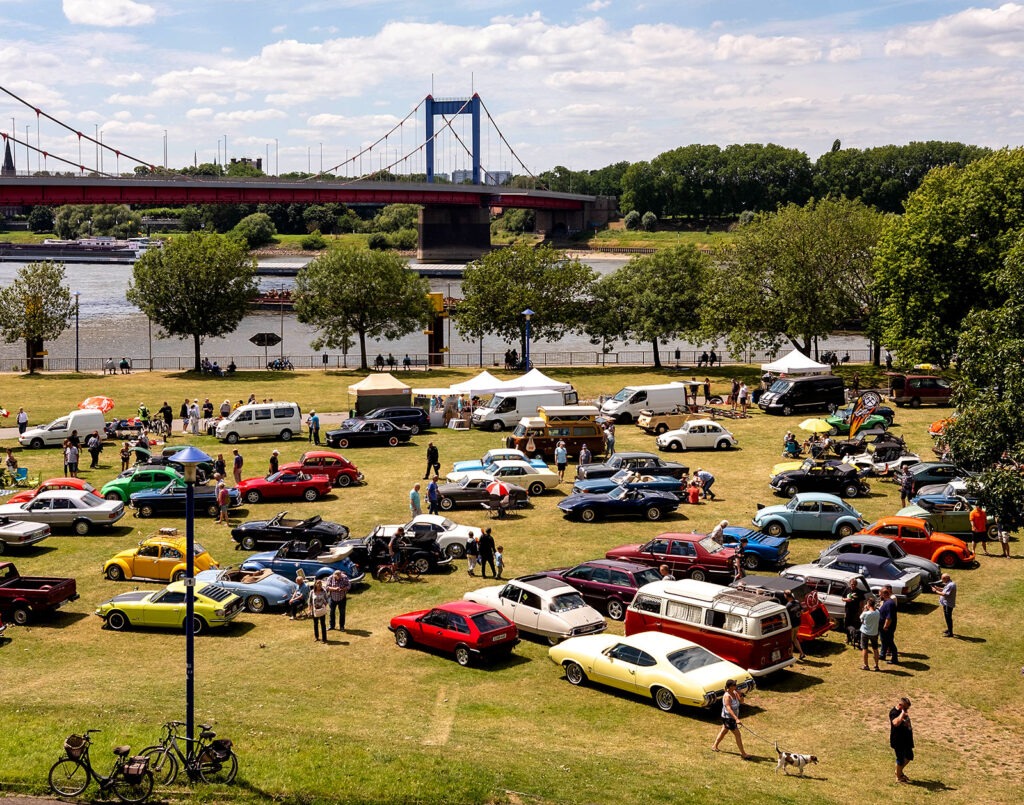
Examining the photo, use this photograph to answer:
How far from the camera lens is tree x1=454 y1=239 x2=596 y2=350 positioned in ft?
215

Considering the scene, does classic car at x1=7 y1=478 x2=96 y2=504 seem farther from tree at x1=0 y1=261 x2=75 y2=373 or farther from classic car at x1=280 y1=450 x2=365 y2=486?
tree at x1=0 y1=261 x2=75 y2=373

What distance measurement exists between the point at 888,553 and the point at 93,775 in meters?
16.8

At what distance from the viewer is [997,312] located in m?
23.8

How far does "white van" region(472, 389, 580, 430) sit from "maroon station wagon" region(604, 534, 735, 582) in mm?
19614

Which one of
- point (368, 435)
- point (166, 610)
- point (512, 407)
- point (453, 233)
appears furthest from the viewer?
point (453, 233)

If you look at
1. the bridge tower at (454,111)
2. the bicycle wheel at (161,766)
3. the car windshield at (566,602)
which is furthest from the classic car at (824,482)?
the bridge tower at (454,111)

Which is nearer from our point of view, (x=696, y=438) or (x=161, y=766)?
(x=161, y=766)

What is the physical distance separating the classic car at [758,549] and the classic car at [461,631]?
7.19m

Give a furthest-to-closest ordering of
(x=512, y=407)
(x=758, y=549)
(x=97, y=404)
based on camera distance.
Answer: (x=512, y=407)
(x=97, y=404)
(x=758, y=549)

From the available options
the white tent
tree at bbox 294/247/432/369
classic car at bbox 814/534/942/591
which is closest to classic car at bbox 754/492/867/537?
Answer: classic car at bbox 814/534/942/591

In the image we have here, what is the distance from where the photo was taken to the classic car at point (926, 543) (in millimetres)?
25766

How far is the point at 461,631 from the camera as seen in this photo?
65.0ft

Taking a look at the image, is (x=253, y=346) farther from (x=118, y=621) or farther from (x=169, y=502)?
(x=118, y=621)

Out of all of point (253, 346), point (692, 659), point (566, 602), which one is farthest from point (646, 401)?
point (253, 346)
